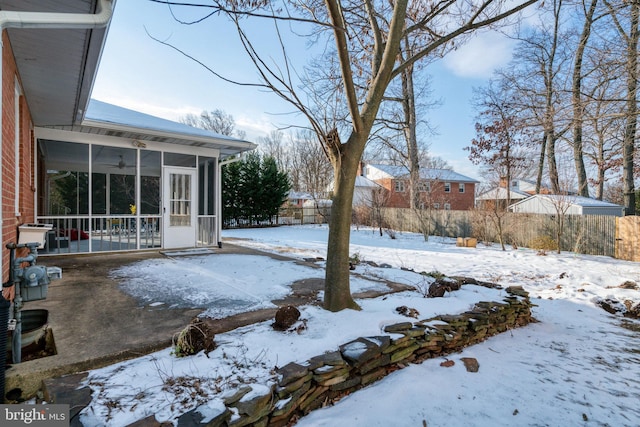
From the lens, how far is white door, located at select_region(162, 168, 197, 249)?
7.64 metres

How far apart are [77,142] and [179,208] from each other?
2.40 meters

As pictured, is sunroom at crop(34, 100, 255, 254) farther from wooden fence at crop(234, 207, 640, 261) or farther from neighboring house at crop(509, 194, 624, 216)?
neighboring house at crop(509, 194, 624, 216)

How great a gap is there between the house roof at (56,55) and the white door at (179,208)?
2729 millimetres

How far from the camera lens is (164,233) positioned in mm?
7680

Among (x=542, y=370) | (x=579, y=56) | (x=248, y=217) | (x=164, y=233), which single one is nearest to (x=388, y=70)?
(x=542, y=370)

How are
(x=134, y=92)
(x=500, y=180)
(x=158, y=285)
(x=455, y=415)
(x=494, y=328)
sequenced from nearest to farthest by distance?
(x=455, y=415), (x=494, y=328), (x=158, y=285), (x=134, y=92), (x=500, y=180)

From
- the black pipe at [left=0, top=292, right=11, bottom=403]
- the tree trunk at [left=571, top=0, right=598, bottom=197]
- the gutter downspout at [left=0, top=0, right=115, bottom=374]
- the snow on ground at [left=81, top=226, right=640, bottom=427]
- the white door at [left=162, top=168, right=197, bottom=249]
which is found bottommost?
the snow on ground at [left=81, top=226, right=640, bottom=427]

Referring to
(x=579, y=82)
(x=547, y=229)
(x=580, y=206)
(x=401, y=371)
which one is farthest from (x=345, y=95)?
(x=580, y=206)

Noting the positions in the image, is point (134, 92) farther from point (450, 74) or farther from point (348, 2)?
point (450, 74)

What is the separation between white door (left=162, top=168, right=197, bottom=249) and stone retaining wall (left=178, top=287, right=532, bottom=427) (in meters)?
6.26

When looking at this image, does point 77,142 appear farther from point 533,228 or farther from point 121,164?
point 533,228

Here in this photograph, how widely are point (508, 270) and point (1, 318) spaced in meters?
8.97

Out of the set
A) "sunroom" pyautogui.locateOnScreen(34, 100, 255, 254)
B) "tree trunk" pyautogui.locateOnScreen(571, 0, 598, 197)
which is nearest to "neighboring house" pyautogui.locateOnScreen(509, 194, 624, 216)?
"tree trunk" pyautogui.locateOnScreen(571, 0, 598, 197)

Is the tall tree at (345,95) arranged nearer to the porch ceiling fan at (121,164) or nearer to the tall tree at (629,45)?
the tall tree at (629,45)
